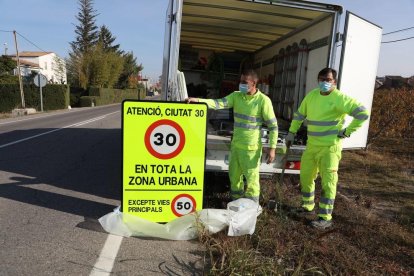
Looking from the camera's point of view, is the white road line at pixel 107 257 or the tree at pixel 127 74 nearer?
the white road line at pixel 107 257

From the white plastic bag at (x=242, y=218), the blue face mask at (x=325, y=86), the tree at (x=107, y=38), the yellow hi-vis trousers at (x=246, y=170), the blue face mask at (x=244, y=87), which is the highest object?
the tree at (x=107, y=38)

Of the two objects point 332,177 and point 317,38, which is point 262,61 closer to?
point 317,38

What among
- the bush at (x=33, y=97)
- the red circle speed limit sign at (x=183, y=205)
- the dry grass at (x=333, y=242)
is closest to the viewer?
the dry grass at (x=333, y=242)

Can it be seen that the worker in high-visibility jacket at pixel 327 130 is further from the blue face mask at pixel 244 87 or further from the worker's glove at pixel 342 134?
the blue face mask at pixel 244 87

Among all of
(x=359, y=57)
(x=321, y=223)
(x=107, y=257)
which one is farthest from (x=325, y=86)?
(x=107, y=257)

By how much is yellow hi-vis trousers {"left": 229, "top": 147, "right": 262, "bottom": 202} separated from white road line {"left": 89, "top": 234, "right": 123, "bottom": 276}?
1574mm

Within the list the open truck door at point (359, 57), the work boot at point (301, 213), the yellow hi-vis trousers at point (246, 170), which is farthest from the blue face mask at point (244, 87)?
the work boot at point (301, 213)

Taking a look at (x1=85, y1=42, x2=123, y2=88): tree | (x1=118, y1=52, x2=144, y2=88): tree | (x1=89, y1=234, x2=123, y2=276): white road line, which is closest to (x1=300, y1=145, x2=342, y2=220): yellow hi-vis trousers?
(x1=89, y1=234, x2=123, y2=276): white road line

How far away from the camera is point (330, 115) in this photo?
14.0 feet

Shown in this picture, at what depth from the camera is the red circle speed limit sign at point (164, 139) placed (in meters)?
3.95

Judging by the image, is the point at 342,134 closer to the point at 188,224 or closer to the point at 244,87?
the point at 244,87

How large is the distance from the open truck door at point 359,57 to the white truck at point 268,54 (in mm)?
13

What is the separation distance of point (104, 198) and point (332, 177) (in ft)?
10.1

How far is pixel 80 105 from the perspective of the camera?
125ft
